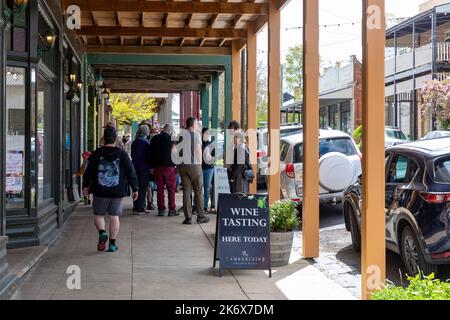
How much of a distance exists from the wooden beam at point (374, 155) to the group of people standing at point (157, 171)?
3872 millimetres

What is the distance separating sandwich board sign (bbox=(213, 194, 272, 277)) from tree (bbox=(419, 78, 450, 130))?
76.3ft

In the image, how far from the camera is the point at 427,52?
109 feet

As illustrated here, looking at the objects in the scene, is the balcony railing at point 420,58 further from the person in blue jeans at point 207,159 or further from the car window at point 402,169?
the car window at point 402,169

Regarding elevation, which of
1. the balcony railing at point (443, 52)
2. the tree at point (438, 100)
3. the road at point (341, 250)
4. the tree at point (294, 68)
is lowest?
the road at point (341, 250)

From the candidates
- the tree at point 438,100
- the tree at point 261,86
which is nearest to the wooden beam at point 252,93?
the tree at point 438,100

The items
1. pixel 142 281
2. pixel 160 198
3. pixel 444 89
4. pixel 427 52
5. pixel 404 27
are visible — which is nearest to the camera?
pixel 142 281

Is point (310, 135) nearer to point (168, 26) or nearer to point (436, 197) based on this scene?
point (436, 197)

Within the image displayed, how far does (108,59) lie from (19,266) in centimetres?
1110

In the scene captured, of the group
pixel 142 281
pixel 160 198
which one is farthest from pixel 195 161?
pixel 142 281

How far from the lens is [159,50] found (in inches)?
707

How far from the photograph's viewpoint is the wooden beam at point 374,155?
6.58 metres

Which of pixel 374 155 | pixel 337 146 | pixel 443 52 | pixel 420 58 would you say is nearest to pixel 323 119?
pixel 420 58
